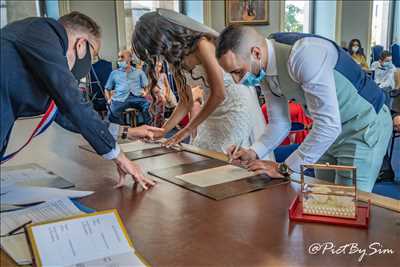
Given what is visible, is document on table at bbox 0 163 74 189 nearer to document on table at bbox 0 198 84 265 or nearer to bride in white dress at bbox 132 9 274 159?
document on table at bbox 0 198 84 265

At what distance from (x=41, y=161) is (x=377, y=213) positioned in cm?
132

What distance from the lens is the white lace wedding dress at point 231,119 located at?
213cm

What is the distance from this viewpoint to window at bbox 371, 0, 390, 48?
951 centimetres

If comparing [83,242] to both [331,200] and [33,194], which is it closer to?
[33,194]

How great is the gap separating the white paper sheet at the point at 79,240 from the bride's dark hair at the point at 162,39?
2.79 ft

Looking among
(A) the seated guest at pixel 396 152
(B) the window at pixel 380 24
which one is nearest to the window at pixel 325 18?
(B) the window at pixel 380 24

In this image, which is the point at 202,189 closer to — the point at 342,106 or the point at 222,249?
the point at 222,249

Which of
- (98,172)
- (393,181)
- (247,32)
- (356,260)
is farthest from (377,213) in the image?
(393,181)

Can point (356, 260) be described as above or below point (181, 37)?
below

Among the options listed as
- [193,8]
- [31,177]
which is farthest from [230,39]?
[193,8]

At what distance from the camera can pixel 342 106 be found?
154 centimetres

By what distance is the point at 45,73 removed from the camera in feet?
4.12

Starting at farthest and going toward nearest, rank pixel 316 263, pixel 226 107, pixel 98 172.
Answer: pixel 226 107
pixel 98 172
pixel 316 263

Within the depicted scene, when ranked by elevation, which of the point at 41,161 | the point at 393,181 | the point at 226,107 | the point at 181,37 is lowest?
the point at 393,181
